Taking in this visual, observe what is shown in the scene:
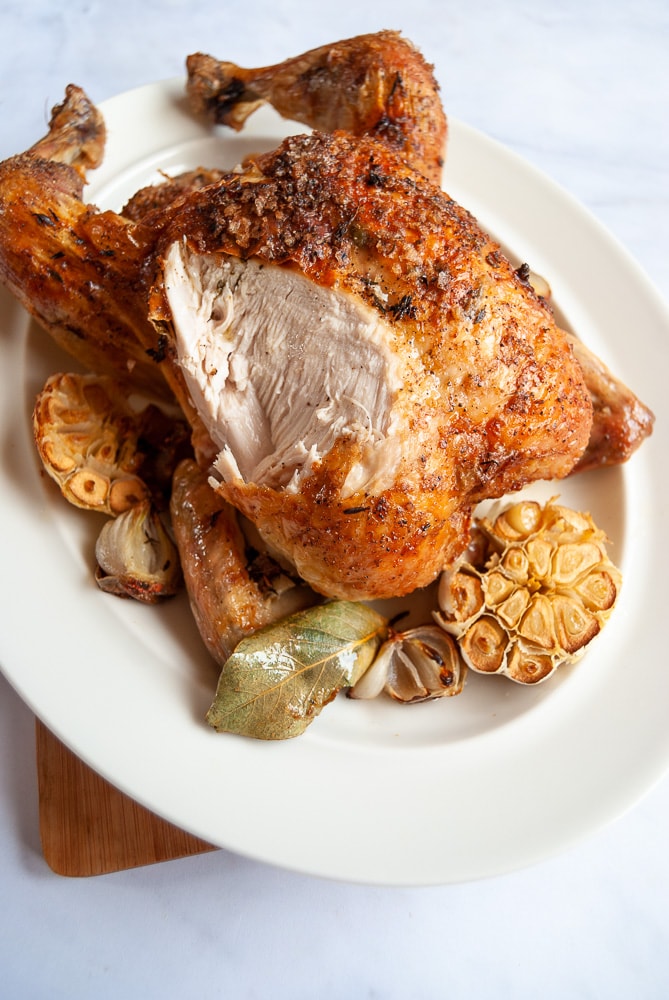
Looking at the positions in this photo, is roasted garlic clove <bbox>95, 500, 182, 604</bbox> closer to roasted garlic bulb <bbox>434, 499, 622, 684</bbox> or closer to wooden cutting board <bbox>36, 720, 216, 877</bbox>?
wooden cutting board <bbox>36, 720, 216, 877</bbox>

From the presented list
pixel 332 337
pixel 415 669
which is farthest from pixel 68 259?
pixel 415 669

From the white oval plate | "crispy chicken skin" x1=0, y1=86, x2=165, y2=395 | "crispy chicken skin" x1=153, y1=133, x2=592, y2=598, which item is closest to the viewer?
"crispy chicken skin" x1=153, y1=133, x2=592, y2=598

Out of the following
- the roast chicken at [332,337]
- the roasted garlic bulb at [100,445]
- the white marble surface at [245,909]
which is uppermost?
the roast chicken at [332,337]

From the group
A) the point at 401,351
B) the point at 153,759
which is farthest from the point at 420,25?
the point at 153,759

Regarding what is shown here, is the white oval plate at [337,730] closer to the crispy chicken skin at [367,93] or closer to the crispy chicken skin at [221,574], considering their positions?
the crispy chicken skin at [221,574]

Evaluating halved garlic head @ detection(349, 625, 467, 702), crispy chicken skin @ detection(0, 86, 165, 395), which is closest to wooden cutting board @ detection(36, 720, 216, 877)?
halved garlic head @ detection(349, 625, 467, 702)

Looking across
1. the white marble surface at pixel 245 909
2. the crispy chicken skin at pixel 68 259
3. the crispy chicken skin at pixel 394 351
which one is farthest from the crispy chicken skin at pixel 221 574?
the white marble surface at pixel 245 909

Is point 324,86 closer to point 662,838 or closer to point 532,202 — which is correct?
point 532,202
